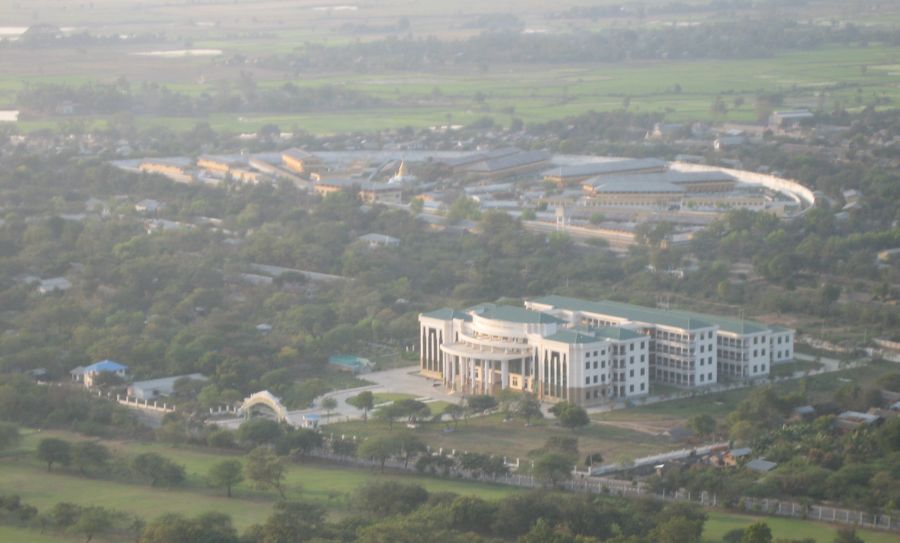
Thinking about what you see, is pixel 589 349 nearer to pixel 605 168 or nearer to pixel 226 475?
pixel 226 475

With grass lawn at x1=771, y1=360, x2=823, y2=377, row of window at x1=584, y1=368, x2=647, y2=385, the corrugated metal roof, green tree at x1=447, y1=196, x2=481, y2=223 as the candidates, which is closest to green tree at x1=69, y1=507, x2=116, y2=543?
row of window at x1=584, y1=368, x2=647, y2=385

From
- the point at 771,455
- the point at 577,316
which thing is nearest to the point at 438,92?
the point at 577,316

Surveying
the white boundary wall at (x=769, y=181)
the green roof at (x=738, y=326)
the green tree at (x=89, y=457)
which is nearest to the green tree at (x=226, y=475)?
the green tree at (x=89, y=457)

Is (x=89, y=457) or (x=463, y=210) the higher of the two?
(x=89, y=457)

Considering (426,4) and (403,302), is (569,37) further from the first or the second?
(403,302)

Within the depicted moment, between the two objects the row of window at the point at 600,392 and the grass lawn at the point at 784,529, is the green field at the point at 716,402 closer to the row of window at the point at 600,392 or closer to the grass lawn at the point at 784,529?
the row of window at the point at 600,392

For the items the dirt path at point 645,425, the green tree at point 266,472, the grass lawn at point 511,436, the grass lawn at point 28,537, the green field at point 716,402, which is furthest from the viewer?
the green field at point 716,402

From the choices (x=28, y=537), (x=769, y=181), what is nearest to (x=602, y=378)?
(x=28, y=537)
